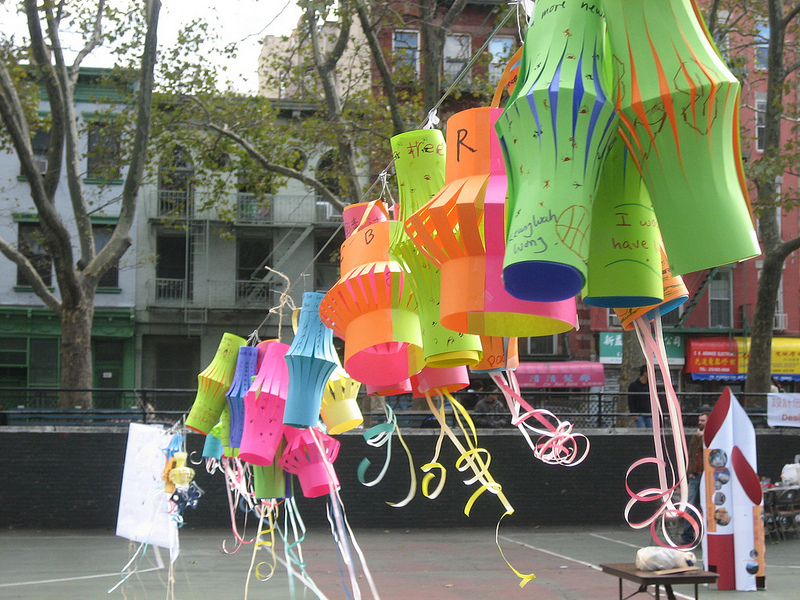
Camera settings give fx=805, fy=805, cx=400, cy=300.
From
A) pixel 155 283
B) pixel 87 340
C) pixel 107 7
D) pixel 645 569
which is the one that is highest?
pixel 107 7

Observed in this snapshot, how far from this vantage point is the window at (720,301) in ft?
89.2

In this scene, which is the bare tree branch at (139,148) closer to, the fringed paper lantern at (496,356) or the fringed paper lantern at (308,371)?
the fringed paper lantern at (308,371)

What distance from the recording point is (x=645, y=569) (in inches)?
204

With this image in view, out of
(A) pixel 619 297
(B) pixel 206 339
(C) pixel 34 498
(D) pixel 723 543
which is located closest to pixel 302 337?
(A) pixel 619 297

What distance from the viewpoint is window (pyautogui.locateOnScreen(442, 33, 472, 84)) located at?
14.9 meters

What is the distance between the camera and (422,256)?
6.94 ft

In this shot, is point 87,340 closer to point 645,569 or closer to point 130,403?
point 130,403

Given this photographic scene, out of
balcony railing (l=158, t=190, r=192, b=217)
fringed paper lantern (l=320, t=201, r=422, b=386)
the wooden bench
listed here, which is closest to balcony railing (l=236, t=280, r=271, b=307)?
balcony railing (l=158, t=190, r=192, b=217)

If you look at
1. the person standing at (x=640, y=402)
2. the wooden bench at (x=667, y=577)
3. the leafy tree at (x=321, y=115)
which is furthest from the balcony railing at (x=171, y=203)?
the wooden bench at (x=667, y=577)

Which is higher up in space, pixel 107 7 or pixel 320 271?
pixel 107 7

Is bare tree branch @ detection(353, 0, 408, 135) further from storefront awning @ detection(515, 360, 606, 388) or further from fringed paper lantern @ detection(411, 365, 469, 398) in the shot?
storefront awning @ detection(515, 360, 606, 388)

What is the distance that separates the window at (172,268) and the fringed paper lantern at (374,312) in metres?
23.5

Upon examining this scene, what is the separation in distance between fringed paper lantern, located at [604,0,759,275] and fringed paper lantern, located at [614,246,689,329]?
0.91ft

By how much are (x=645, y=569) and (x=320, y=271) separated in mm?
21419
